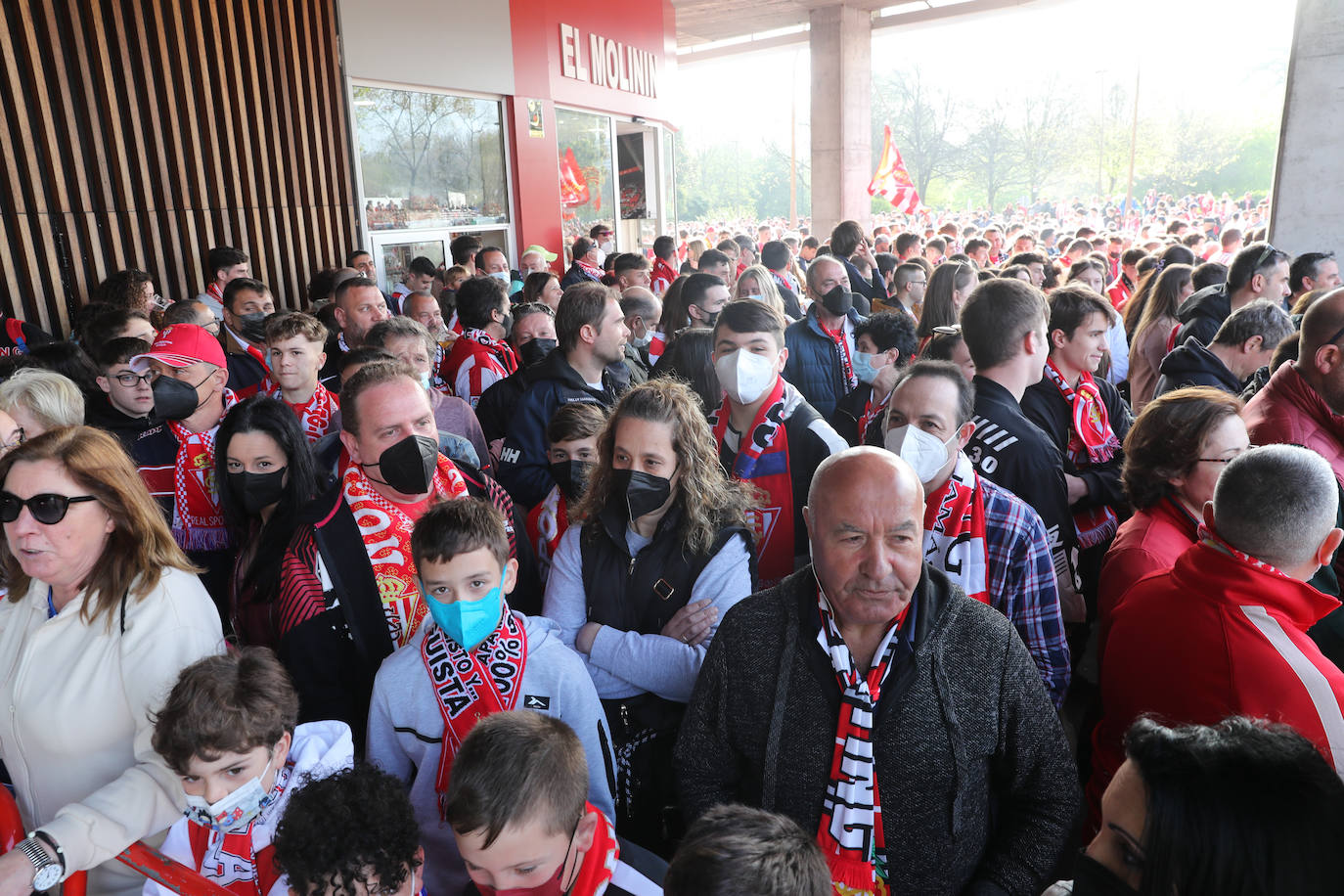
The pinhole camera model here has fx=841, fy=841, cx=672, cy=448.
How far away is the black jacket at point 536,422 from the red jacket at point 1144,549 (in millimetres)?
2047

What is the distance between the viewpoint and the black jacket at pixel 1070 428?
3258 millimetres

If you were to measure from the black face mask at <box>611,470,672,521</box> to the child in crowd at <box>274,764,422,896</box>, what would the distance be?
3.22 ft

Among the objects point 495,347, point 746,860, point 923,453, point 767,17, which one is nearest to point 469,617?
point 746,860

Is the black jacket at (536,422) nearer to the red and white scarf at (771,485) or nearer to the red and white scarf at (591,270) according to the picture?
the red and white scarf at (771,485)

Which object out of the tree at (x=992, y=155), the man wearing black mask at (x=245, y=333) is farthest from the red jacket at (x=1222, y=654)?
→ the tree at (x=992, y=155)

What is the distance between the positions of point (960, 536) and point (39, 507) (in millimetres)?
2295

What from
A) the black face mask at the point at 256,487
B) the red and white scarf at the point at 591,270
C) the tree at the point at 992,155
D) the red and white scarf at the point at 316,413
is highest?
the tree at the point at 992,155

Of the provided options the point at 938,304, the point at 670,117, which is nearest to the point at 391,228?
the point at 938,304

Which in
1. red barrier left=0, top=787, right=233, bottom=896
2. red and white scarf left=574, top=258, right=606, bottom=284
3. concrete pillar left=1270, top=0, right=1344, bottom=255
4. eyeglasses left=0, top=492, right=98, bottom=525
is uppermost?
concrete pillar left=1270, top=0, right=1344, bottom=255

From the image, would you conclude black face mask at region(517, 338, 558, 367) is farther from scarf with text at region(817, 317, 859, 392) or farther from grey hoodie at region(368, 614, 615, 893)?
grey hoodie at region(368, 614, 615, 893)

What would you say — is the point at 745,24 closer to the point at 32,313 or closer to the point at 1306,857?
the point at 32,313

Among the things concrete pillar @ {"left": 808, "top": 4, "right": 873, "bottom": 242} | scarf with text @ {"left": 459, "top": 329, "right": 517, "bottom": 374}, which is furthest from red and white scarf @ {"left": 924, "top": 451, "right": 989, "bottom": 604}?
concrete pillar @ {"left": 808, "top": 4, "right": 873, "bottom": 242}

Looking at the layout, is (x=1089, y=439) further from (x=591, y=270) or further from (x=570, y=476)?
(x=591, y=270)

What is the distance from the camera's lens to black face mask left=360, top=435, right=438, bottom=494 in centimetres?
249
